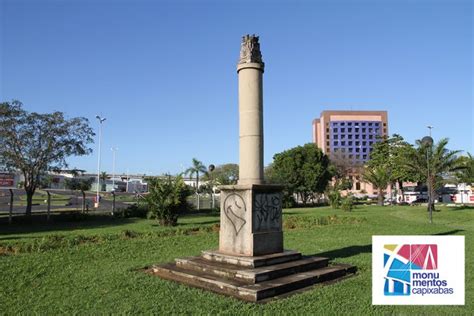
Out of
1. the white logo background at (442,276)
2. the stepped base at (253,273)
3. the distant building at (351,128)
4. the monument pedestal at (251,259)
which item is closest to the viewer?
the white logo background at (442,276)

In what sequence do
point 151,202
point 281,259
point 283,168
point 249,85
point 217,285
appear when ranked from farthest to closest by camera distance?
point 283,168, point 151,202, point 249,85, point 281,259, point 217,285

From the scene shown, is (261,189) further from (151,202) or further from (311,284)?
(151,202)

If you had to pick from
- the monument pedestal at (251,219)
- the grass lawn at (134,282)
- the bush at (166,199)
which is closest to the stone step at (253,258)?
the monument pedestal at (251,219)

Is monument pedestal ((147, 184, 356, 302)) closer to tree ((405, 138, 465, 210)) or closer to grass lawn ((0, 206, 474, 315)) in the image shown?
grass lawn ((0, 206, 474, 315))

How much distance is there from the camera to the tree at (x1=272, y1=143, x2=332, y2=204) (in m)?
46.1

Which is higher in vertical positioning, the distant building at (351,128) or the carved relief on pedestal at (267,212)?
the distant building at (351,128)

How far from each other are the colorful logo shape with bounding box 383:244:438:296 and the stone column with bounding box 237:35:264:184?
3184 mm

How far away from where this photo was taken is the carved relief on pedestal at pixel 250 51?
8602mm

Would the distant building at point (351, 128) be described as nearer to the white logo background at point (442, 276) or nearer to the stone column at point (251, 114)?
the stone column at point (251, 114)

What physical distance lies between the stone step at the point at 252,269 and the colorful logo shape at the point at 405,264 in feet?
6.49

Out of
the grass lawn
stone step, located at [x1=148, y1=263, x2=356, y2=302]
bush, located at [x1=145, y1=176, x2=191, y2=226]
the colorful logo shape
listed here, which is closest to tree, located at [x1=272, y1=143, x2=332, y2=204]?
bush, located at [x1=145, y1=176, x2=191, y2=226]

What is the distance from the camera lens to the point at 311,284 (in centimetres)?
711

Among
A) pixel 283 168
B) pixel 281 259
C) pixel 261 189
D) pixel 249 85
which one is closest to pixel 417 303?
pixel 281 259

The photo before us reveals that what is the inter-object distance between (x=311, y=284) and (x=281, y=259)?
0.85 meters
